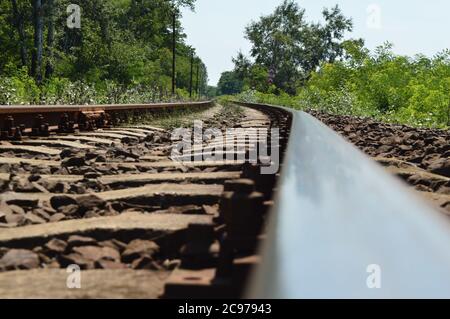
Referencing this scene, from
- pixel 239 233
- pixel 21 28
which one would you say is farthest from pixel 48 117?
pixel 21 28

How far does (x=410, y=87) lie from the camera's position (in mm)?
25594

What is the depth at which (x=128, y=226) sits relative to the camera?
83.6 inches

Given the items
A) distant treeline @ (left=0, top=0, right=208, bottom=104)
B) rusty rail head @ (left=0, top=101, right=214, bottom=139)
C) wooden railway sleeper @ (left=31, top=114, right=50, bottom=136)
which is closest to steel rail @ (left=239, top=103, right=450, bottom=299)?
rusty rail head @ (left=0, top=101, right=214, bottom=139)

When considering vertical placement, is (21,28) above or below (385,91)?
above

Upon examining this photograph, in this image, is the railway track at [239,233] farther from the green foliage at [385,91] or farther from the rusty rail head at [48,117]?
the green foliage at [385,91]

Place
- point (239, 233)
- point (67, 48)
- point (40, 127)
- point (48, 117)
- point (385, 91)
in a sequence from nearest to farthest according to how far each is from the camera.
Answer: point (239, 233) → point (40, 127) → point (48, 117) → point (385, 91) → point (67, 48)

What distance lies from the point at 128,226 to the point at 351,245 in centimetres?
134

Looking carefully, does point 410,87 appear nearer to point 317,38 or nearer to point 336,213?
point 336,213

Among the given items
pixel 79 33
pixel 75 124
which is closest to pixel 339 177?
pixel 75 124
